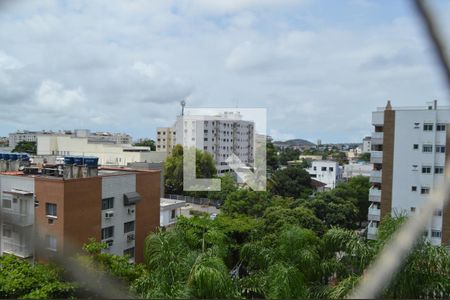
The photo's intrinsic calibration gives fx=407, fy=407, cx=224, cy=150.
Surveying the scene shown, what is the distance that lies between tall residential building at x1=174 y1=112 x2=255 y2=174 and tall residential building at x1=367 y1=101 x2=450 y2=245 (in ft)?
34.0

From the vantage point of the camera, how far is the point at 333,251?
3.76m

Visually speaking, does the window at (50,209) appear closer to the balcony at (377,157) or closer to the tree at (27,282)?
the tree at (27,282)

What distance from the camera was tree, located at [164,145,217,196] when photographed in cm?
1931

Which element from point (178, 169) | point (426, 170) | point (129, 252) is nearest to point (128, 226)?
point (129, 252)

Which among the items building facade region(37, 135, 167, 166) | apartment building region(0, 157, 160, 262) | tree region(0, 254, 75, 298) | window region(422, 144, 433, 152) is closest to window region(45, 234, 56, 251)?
tree region(0, 254, 75, 298)

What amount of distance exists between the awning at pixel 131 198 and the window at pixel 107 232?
623 millimetres

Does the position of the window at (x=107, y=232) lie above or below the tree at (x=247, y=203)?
above

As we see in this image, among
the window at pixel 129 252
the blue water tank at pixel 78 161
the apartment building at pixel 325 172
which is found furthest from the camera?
the apartment building at pixel 325 172

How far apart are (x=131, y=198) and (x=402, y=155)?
7625mm

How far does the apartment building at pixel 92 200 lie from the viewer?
6926 millimetres

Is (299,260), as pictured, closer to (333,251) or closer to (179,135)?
(333,251)

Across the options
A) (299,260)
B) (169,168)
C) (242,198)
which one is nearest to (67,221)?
(299,260)

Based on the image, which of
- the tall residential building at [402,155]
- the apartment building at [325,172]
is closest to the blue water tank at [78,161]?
the tall residential building at [402,155]

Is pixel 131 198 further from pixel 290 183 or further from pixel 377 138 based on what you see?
pixel 290 183
